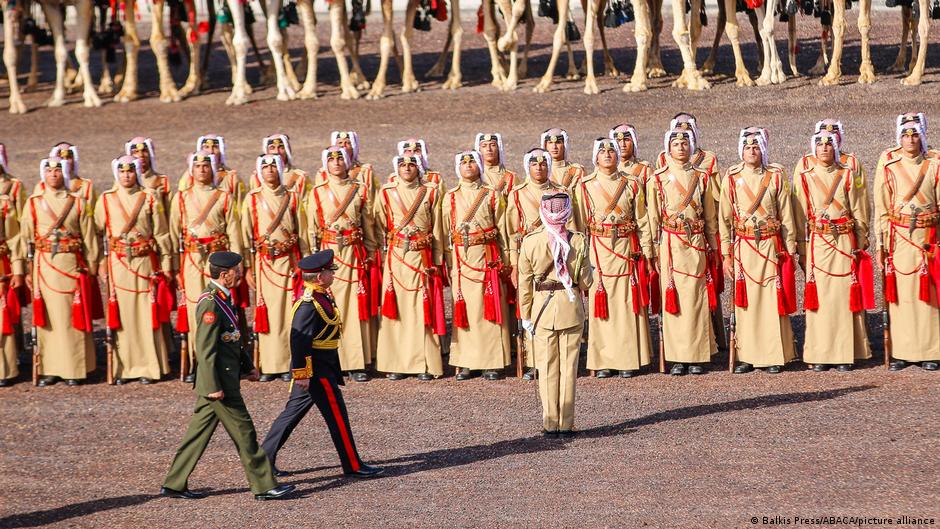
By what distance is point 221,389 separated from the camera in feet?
28.2

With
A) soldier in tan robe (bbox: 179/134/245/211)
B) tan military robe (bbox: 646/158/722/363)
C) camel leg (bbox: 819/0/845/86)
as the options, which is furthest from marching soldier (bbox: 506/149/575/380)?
camel leg (bbox: 819/0/845/86)

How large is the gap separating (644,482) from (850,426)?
1.61 m

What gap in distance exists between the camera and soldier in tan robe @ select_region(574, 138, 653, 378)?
37.2ft

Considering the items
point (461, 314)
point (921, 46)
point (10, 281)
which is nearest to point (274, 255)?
point (461, 314)

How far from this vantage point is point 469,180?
11.5 m

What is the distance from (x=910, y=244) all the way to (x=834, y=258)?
530 millimetres

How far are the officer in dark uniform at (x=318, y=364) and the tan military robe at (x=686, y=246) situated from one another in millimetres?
3225

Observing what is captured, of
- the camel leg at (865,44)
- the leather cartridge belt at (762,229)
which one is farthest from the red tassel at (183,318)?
the camel leg at (865,44)

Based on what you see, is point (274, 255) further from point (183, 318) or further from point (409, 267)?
point (409, 267)

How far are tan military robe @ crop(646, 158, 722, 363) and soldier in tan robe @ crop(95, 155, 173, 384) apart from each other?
3.61 m

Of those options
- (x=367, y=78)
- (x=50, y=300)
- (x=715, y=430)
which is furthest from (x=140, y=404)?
(x=367, y=78)

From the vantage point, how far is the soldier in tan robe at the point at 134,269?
38.7 ft

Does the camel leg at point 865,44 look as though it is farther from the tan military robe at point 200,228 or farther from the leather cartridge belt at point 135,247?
the leather cartridge belt at point 135,247

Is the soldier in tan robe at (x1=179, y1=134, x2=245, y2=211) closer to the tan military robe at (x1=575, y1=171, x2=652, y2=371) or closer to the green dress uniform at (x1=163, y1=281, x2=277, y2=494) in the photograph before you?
the tan military robe at (x1=575, y1=171, x2=652, y2=371)
